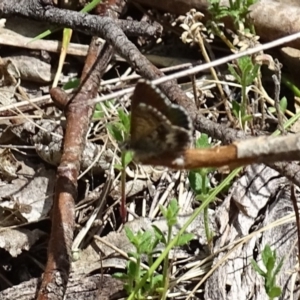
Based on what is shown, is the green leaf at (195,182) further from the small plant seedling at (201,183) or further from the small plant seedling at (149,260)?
the small plant seedling at (149,260)

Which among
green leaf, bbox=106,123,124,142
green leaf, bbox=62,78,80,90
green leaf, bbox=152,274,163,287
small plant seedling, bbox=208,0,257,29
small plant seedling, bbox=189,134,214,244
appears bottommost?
green leaf, bbox=152,274,163,287

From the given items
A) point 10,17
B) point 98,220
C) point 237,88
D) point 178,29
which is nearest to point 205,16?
point 178,29

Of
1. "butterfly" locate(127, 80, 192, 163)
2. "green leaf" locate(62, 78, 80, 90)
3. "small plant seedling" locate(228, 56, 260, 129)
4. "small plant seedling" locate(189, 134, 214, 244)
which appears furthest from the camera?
"green leaf" locate(62, 78, 80, 90)

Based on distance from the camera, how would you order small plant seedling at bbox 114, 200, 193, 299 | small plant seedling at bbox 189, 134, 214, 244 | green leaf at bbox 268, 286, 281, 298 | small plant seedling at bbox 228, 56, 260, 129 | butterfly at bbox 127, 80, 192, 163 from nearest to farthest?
butterfly at bbox 127, 80, 192, 163 < green leaf at bbox 268, 286, 281, 298 < small plant seedling at bbox 114, 200, 193, 299 < small plant seedling at bbox 189, 134, 214, 244 < small plant seedling at bbox 228, 56, 260, 129

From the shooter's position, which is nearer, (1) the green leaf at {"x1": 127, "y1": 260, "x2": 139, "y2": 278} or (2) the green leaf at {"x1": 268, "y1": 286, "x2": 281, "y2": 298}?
(2) the green leaf at {"x1": 268, "y1": 286, "x2": 281, "y2": 298}

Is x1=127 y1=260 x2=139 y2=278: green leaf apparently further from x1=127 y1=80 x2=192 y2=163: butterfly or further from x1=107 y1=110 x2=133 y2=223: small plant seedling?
x1=127 y1=80 x2=192 y2=163: butterfly

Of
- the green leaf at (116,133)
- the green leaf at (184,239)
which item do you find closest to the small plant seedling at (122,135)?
the green leaf at (116,133)

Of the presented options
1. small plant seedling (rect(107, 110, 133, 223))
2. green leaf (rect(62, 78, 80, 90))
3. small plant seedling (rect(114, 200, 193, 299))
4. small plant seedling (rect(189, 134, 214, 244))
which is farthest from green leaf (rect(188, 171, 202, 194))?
green leaf (rect(62, 78, 80, 90))

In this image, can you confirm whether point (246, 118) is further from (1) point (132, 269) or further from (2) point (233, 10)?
(1) point (132, 269)

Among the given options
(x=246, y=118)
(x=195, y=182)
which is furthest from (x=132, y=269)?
(x=246, y=118)
